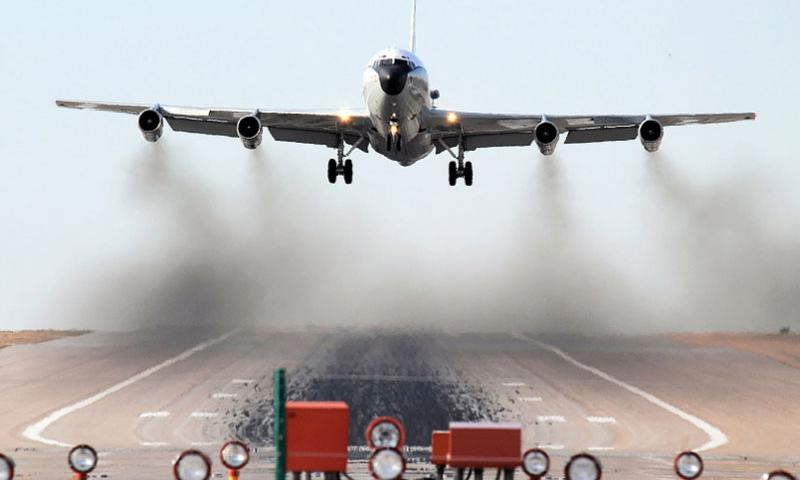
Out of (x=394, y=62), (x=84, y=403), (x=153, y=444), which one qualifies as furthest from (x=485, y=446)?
(x=394, y=62)

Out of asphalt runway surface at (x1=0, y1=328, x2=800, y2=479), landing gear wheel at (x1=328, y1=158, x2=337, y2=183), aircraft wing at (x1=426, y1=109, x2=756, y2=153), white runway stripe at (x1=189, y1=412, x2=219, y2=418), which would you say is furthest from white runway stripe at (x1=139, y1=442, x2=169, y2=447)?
landing gear wheel at (x1=328, y1=158, x2=337, y2=183)

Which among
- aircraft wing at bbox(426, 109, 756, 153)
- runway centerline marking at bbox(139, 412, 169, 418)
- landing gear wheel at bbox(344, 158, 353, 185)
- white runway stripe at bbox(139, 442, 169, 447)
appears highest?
aircraft wing at bbox(426, 109, 756, 153)

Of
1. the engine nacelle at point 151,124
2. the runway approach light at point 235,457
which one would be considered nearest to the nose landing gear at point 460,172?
the engine nacelle at point 151,124

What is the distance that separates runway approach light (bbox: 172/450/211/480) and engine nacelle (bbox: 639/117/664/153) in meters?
39.2

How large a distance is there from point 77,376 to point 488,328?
108ft

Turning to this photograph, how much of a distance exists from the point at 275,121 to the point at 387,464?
4251 cm

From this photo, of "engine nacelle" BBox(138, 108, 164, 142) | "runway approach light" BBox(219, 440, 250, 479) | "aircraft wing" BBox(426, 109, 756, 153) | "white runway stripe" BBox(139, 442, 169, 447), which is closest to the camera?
"runway approach light" BBox(219, 440, 250, 479)

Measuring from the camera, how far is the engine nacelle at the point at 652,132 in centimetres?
5756

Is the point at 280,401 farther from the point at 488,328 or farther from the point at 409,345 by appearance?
the point at 488,328

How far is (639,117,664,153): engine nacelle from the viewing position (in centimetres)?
5756

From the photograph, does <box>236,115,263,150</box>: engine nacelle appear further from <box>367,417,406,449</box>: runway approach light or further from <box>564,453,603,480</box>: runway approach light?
<box>564,453,603,480</box>: runway approach light

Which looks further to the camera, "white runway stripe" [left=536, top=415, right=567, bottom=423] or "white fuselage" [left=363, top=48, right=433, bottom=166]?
"white fuselage" [left=363, top=48, right=433, bottom=166]

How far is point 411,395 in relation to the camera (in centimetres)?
5166

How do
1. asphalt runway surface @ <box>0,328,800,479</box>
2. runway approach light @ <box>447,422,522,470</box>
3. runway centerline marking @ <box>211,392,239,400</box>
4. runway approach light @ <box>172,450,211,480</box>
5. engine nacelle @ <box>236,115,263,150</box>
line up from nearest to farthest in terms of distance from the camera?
runway approach light @ <box>447,422,522,470</box>
runway approach light @ <box>172,450,211,480</box>
asphalt runway surface @ <box>0,328,800,479</box>
runway centerline marking @ <box>211,392,239,400</box>
engine nacelle @ <box>236,115,263,150</box>
